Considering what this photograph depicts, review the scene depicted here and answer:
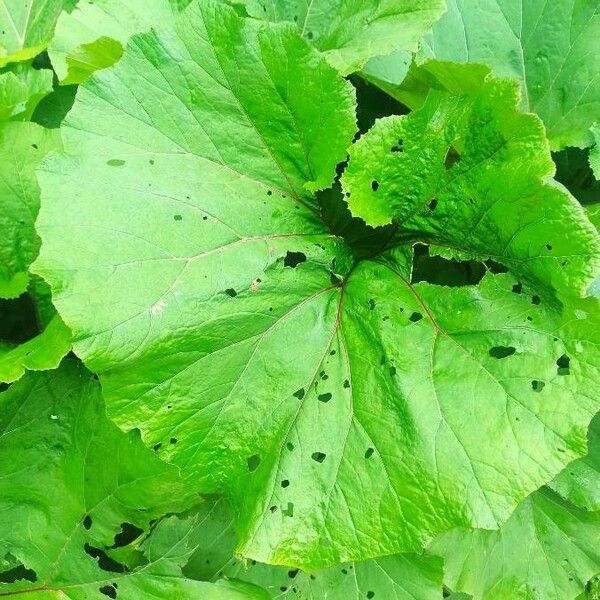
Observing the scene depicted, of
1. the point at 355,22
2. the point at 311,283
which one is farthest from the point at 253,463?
the point at 355,22

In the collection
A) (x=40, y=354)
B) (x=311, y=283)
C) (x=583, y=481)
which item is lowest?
(x=583, y=481)

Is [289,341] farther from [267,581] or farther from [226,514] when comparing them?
[267,581]

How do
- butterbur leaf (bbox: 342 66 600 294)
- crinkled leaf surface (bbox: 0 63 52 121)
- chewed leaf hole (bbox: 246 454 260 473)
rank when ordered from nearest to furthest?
butterbur leaf (bbox: 342 66 600 294) < chewed leaf hole (bbox: 246 454 260 473) < crinkled leaf surface (bbox: 0 63 52 121)

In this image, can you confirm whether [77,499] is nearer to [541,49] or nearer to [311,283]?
[311,283]

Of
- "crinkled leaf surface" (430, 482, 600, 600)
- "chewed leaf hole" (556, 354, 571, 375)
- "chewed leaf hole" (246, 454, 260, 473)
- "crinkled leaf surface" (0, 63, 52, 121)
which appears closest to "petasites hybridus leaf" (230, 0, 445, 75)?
"crinkled leaf surface" (0, 63, 52, 121)

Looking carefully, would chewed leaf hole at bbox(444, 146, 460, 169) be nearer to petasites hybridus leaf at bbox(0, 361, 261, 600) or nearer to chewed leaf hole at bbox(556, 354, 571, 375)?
chewed leaf hole at bbox(556, 354, 571, 375)
